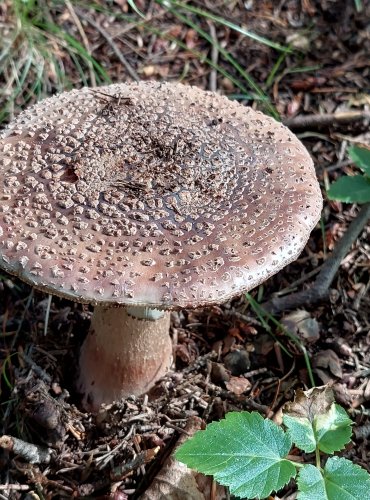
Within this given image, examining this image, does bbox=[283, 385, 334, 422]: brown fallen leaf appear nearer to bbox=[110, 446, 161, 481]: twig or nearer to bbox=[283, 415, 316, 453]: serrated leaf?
bbox=[283, 415, 316, 453]: serrated leaf

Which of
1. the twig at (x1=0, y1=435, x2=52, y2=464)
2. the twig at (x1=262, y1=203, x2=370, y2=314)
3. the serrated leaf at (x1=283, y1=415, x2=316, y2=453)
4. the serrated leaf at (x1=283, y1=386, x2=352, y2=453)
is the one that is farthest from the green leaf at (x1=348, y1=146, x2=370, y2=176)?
the twig at (x1=0, y1=435, x2=52, y2=464)

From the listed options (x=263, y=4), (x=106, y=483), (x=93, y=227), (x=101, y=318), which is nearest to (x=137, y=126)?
(x=93, y=227)

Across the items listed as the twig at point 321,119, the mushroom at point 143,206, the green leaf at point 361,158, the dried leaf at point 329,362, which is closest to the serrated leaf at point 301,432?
the mushroom at point 143,206

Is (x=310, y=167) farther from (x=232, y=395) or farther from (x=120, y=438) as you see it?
(x=120, y=438)

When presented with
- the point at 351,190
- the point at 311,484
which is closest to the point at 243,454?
the point at 311,484

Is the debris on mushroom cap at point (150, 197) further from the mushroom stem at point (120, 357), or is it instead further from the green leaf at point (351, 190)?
the mushroom stem at point (120, 357)
